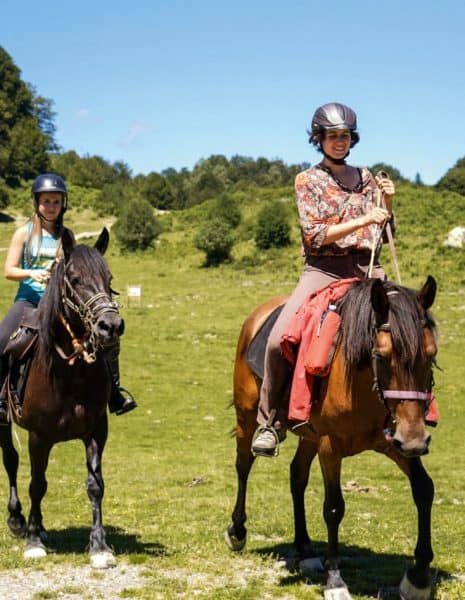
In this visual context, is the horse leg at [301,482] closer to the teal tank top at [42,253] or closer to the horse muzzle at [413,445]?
the horse muzzle at [413,445]

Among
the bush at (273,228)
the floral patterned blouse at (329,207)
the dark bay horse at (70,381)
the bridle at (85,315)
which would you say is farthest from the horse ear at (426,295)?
the bush at (273,228)

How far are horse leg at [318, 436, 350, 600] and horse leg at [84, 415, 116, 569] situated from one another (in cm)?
211

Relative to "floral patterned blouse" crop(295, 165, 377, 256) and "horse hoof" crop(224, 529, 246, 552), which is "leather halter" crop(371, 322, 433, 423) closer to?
"floral patterned blouse" crop(295, 165, 377, 256)

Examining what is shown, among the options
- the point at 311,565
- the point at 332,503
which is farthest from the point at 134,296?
the point at 332,503

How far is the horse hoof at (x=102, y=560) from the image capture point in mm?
6910

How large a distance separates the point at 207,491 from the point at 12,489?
4.72m

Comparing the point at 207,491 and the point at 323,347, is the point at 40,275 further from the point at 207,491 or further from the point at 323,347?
the point at 207,491

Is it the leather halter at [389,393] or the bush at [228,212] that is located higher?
the bush at [228,212]

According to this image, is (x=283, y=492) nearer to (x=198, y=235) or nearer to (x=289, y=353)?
(x=289, y=353)

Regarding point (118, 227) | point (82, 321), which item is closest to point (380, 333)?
point (82, 321)

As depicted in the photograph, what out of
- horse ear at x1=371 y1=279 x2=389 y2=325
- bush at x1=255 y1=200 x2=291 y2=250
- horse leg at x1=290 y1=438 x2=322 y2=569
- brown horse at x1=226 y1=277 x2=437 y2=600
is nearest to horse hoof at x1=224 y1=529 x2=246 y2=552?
horse leg at x1=290 y1=438 x2=322 y2=569

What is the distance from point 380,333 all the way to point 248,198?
180ft

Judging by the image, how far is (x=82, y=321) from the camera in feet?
23.3

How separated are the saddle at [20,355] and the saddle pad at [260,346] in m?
2.16
